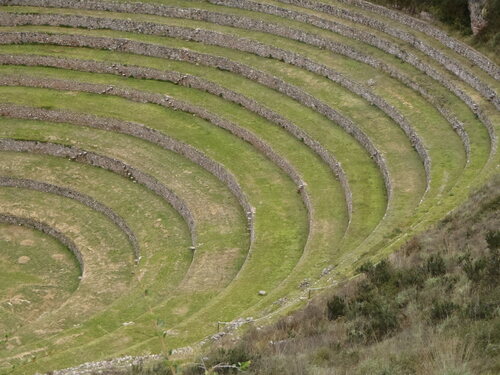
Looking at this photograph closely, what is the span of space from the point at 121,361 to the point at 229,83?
1109 inches

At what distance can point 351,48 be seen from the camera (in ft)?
165

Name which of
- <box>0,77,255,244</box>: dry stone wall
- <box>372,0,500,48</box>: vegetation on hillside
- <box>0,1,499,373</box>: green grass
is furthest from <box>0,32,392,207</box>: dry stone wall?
<box>372,0,500,48</box>: vegetation on hillside

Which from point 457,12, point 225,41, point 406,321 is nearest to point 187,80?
point 225,41

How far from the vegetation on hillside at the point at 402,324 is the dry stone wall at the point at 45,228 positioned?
19.2m

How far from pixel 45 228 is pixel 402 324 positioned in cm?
2701

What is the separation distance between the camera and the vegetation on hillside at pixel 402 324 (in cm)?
1684

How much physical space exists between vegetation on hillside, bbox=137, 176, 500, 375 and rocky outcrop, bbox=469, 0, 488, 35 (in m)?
23.8

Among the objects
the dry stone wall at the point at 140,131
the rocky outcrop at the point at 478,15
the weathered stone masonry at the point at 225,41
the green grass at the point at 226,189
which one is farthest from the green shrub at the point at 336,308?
the rocky outcrop at the point at 478,15

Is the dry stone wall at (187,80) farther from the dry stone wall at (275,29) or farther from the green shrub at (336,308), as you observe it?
the green shrub at (336,308)

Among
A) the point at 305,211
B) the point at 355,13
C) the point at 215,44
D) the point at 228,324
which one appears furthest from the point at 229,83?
the point at 228,324

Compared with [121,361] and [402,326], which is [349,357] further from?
[121,361]

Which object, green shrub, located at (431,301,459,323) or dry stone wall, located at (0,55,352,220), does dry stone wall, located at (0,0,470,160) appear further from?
green shrub, located at (431,301,459,323)

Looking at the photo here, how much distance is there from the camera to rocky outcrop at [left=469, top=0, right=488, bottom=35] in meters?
48.4

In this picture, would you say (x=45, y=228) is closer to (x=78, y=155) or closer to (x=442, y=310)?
(x=78, y=155)
